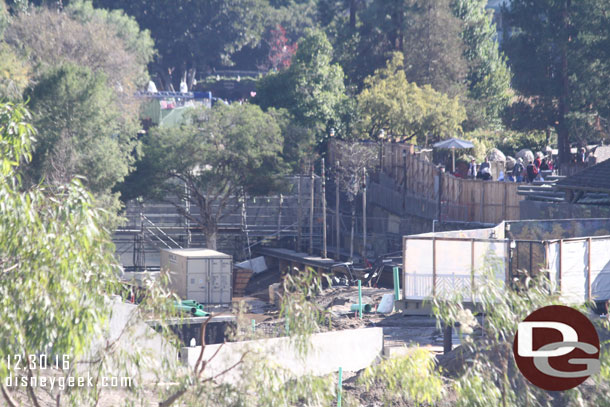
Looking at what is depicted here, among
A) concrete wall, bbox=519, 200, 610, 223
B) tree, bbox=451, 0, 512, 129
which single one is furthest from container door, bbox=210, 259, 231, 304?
tree, bbox=451, 0, 512, 129

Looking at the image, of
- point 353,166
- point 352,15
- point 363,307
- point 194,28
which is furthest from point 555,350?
point 194,28

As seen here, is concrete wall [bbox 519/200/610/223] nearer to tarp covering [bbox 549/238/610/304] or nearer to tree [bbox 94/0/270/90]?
tarp covering [bbox 549/238/610/304]

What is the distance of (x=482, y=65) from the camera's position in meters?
61.8

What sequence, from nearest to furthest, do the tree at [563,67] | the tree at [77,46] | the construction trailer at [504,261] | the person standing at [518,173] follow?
the construction trailer at [504,261], the person standing at [518,173], the tree at [563,67], the tree at [77,46]

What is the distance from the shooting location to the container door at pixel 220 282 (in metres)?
36.6

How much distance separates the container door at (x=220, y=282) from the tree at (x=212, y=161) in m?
9.09

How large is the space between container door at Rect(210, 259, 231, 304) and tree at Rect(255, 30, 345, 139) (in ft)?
54.0

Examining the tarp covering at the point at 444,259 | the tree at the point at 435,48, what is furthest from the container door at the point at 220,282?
the tree at the point at 435,48

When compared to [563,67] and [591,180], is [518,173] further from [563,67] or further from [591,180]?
Answer: [591,180]

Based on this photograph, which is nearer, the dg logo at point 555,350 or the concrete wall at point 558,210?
the dg logo at point 555,350

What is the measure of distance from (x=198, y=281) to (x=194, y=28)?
57866 millimetres

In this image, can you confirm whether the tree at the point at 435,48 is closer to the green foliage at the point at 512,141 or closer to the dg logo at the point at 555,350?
the green foliage at the point at 512,141

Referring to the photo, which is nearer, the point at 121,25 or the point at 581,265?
the point at 581,265

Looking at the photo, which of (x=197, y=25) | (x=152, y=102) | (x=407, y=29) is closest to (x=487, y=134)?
(x=407, y=29)
